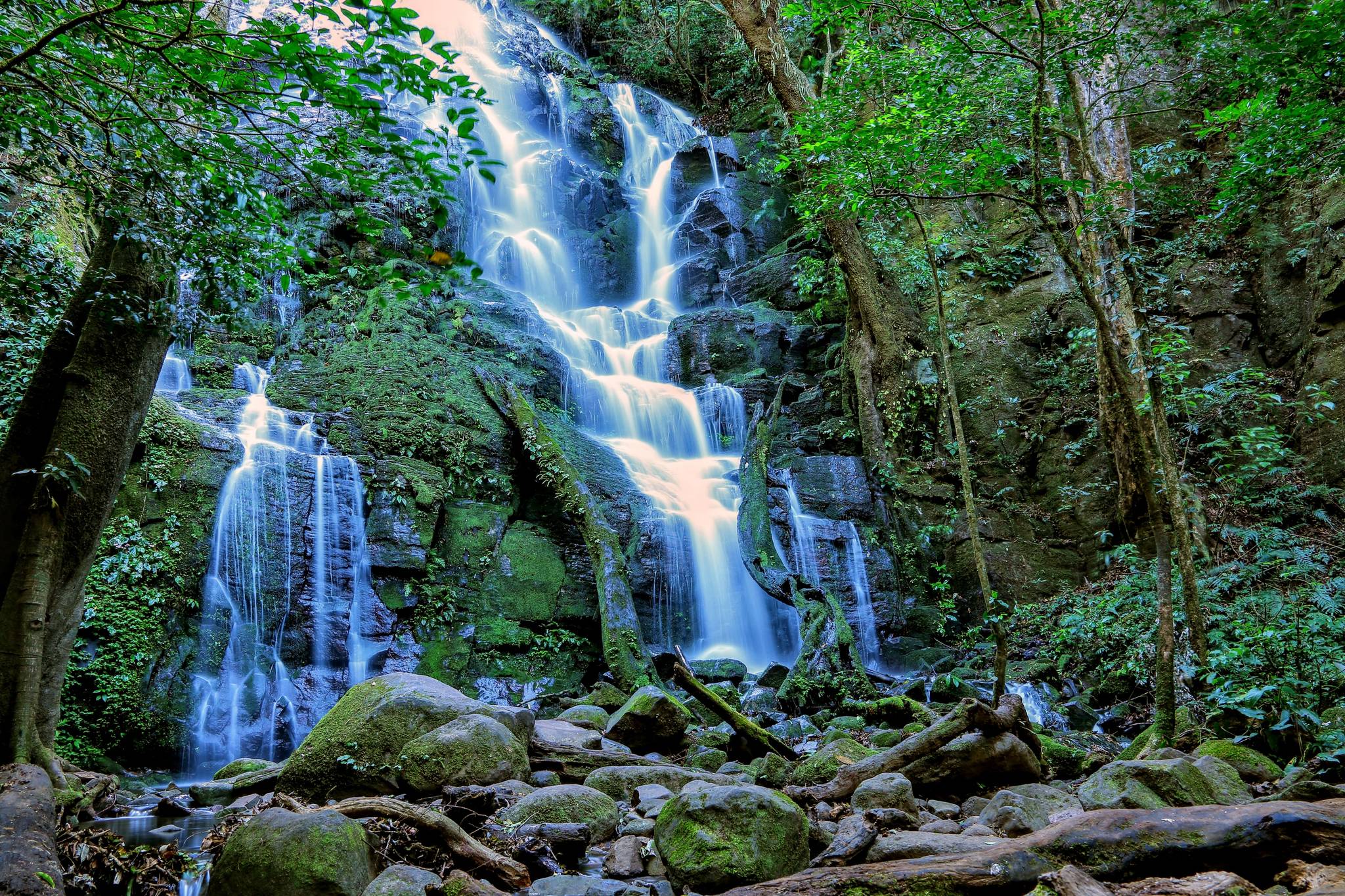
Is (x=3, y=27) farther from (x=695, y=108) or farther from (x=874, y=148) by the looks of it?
(x=695, y=108)

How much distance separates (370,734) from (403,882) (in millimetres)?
2024

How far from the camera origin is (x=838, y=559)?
1220cm

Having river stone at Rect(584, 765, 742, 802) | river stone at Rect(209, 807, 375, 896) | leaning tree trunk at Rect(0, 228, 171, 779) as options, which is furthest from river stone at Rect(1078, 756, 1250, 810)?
leaning tree trunk at Rect(0, 228, 171, 779)

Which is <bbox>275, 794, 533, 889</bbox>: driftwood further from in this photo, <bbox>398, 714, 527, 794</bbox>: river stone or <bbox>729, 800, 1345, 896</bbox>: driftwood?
<bbox>729, 800, 1345, 896</bbox>: driftwood

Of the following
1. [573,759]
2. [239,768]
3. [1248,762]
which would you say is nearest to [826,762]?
[573,759]

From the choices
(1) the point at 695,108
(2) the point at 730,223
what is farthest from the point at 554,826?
(1) the point at 695,108

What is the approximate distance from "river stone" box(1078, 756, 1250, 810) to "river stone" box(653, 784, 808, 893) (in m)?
1.57

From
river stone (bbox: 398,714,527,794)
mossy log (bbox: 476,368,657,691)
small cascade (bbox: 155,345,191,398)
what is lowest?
river stone (bbox: 398,714,527,794)

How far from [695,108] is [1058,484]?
68.2 ft

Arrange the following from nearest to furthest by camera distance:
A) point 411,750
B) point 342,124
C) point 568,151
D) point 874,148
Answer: point 342,124 < point 411,750 < point 874,148 < point 568,151

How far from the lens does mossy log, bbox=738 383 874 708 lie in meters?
8.85

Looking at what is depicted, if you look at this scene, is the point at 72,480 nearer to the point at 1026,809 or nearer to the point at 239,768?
the point at 239,768

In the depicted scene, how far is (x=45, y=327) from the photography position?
8.01 m

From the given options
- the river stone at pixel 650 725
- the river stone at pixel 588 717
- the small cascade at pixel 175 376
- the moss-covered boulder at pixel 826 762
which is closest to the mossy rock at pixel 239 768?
the river stone at pixel 588 717
